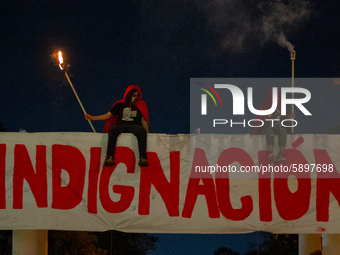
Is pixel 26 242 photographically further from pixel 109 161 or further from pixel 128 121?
pixel 128 121

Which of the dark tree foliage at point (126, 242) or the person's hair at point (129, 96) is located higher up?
the person's hair at point (129, 96)

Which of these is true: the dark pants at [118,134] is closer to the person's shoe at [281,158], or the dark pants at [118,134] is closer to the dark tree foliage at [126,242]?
the person's shoe at [281,158]

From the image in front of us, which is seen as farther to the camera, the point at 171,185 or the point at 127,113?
the point at 127,113

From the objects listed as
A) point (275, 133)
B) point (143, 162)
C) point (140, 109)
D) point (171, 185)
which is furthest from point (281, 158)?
point (140, 109)

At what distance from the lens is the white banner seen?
682cm

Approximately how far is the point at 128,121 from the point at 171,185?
4.88ft

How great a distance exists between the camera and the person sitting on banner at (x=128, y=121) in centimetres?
678

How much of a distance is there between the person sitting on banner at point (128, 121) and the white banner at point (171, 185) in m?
0.24

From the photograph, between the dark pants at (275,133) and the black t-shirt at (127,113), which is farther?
the black t-shirt at (127,113)

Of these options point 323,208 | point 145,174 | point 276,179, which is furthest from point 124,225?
point 323,208

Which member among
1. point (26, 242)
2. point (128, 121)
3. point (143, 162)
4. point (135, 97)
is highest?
point (135, 97)

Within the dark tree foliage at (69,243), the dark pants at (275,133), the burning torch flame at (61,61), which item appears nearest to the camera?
the dark pants at (275,133)

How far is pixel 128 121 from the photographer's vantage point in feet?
23.1

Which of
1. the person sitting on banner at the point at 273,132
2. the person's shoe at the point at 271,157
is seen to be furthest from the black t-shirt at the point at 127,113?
the person's shoe at the point at 271,157
